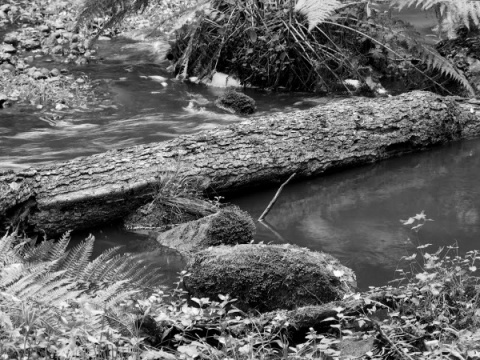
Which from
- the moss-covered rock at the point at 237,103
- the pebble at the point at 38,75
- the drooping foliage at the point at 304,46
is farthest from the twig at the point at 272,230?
the pebble at the point at 38,75

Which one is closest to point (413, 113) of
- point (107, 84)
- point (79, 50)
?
point (107, 84)

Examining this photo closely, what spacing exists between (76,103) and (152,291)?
19.7 ft

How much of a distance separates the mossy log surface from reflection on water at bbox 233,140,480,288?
0.65 feet

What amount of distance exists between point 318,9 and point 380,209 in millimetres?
4400

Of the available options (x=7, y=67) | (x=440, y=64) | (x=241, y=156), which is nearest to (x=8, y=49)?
(x=7, y=67)

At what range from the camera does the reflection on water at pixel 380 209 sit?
5828 mm

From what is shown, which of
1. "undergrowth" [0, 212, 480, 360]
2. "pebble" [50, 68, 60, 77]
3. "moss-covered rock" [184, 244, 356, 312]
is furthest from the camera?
"pebble" [50, 68, 60, 77]

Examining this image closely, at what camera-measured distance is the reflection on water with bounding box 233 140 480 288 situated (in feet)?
19.1

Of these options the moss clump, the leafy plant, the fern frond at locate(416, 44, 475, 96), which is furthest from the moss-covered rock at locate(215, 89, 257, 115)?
the leafy plant

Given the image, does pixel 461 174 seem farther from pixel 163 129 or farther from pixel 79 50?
pixel 79 50

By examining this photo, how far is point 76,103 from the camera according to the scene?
10.5 m

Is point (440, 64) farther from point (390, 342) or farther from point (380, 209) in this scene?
point (390, 342)

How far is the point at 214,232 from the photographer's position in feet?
19.1

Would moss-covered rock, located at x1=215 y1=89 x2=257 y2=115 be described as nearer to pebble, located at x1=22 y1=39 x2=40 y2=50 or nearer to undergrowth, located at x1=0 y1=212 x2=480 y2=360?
pebble, located at x1=22 y1=39 x2=40 y2=50
